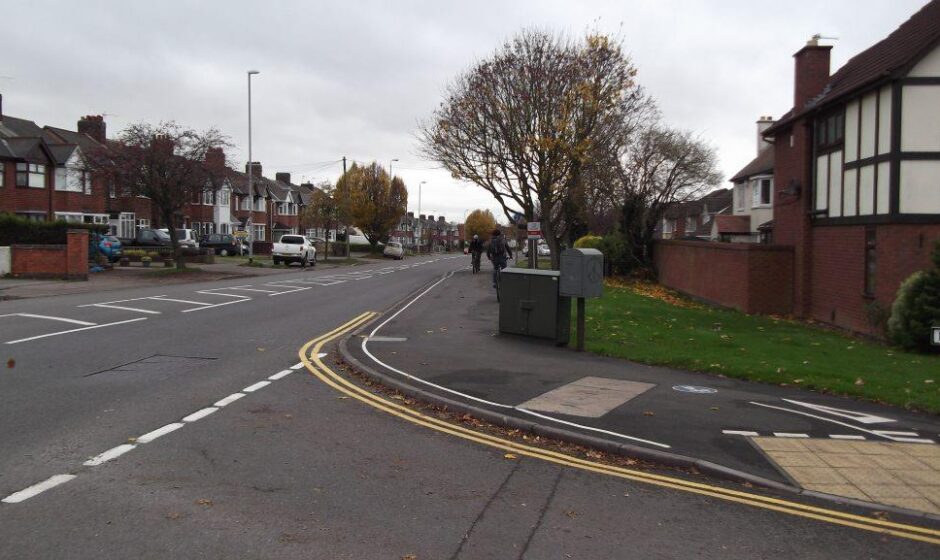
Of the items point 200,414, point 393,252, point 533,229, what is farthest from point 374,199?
point 200,414

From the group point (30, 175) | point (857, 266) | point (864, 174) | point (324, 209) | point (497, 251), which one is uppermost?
point (30, 175)

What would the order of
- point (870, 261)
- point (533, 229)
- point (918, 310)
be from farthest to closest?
point (533, 229), point (870, 261), point (918, 310)

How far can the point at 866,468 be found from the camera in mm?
6133

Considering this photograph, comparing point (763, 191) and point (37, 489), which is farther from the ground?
point (763, 191)

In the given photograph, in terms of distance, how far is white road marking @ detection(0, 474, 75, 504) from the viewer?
496 cm

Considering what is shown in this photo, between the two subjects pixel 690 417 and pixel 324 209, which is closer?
pixel 690 417

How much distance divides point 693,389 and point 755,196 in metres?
35.3

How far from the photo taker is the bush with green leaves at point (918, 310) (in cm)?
1319

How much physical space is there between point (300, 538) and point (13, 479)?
252 cm

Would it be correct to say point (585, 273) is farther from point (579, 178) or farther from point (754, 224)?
point (754, 224)

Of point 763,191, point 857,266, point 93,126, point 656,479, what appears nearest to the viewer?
point 656,479

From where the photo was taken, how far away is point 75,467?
5.71 meters

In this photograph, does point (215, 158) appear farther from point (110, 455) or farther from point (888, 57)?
point (110, 455)

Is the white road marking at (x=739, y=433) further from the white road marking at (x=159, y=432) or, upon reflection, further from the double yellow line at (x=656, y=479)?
the white road marking at (x=159, y=432)
